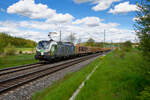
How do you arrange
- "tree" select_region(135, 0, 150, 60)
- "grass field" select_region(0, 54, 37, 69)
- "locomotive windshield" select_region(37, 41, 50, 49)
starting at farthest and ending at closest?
"locomotive windshield" select_region(37, 41, 50, 49), "grass field" select_region(0, 54, 37, 69), "tree" select_region(135, 0, 150, 60)

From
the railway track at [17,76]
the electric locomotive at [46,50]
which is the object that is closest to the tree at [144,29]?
the railway track at [17,76]

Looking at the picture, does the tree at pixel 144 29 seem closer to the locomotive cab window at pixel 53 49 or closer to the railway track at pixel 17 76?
the railway track at pixel 17 76

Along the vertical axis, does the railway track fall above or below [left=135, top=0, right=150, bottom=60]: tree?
below

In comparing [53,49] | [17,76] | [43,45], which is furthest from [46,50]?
[17,76]

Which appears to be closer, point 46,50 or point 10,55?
point 46,50

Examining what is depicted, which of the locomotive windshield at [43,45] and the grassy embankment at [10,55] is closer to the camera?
the grassy embankment at [10,55]

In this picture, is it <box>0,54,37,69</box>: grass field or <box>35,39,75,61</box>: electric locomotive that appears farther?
<box>35,39,75,61</box>: electric locomotive


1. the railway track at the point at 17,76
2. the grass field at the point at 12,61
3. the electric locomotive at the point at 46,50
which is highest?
the electric locomotive at the point at 46,50

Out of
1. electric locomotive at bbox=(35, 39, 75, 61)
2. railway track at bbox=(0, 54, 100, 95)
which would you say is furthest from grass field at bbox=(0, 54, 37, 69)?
railway track at bbox=(0, 54, 100, 95)

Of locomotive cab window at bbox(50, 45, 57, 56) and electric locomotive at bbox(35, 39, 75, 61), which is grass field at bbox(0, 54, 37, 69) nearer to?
electric locomotive at bbox(35, 39, 75, 61)

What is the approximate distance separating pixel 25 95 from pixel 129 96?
15.0 feet

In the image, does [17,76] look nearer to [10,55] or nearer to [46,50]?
[46,50]

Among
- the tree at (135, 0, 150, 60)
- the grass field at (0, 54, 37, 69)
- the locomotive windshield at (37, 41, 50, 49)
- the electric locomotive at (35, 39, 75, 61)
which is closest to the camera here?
the tree at (135, 0, 150, 60)

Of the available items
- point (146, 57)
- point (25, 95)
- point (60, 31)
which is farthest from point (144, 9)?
point (60, 31)
